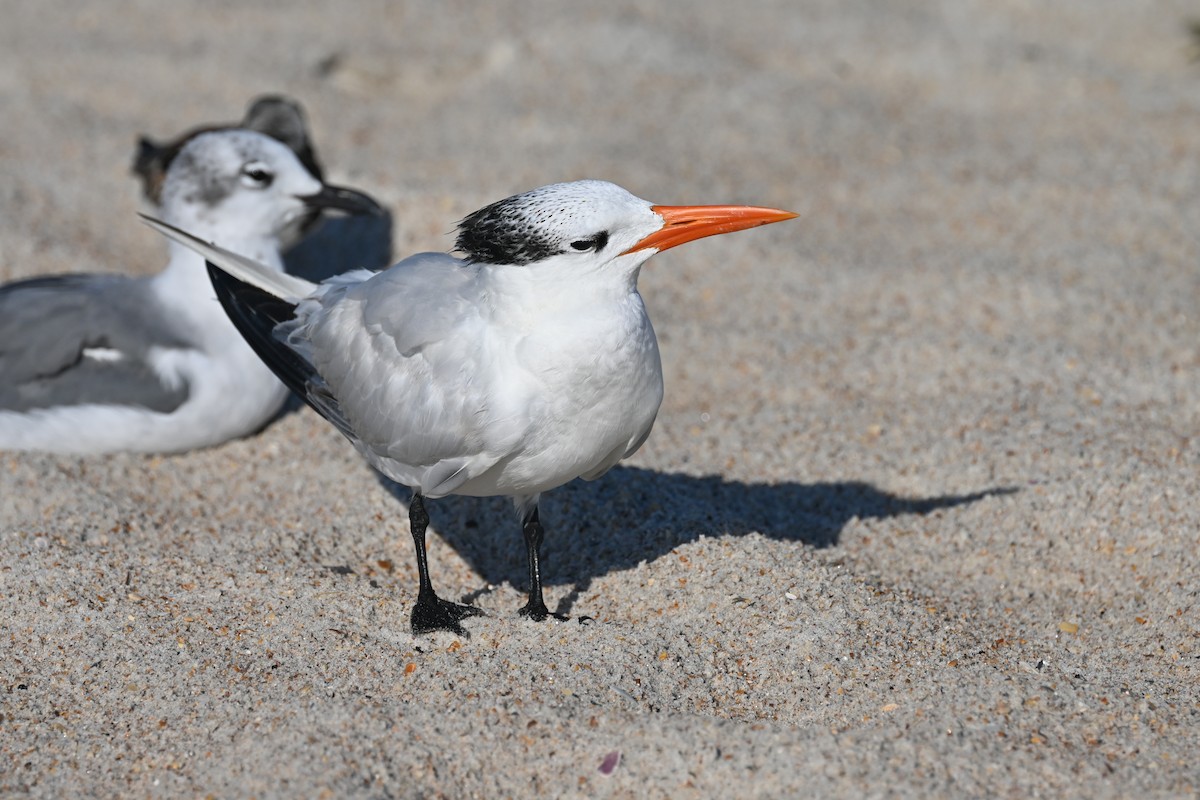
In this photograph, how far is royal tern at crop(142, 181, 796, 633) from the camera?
2926 mm

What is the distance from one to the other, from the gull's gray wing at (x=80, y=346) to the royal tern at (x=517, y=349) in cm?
129

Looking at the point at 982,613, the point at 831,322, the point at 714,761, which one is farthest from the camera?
the point at 831,322

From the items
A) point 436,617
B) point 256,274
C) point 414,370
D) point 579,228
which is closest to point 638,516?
point 436,617

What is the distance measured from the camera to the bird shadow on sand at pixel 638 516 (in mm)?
3682

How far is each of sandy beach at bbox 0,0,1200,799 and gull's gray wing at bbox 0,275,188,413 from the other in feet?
0.77

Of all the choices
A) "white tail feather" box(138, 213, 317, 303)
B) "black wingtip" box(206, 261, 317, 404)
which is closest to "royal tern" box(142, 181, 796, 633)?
"black wingtip" box(206, 261, 317, 404)

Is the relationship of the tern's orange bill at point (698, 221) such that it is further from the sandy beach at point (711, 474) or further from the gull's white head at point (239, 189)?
the gull's white head at point (239, 189)

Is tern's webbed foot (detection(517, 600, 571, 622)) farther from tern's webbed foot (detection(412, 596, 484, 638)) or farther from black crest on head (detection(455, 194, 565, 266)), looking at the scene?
black crest on head (detection(455, 194, 565, 266))

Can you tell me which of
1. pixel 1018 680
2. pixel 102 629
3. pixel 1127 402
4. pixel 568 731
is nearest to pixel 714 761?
pixel 568 731

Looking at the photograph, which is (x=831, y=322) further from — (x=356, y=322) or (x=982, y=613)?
(x=356, y=322)

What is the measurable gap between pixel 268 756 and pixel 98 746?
42 cm

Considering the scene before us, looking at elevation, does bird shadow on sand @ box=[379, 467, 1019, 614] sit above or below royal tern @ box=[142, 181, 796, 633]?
below

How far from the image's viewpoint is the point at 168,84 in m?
6.89

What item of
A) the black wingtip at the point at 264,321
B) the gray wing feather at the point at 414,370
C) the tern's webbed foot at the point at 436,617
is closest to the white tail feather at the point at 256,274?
the black wingtip at the point at 264,321
